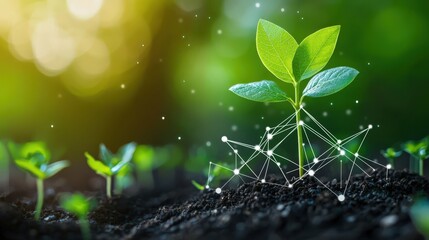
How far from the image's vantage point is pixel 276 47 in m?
1.05

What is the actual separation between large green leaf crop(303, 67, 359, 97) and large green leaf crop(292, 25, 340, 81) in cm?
3

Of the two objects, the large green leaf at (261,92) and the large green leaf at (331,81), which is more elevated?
the large green leaf at (261,92)

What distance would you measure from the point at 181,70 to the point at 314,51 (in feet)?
5.35

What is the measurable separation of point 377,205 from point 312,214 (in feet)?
0.54

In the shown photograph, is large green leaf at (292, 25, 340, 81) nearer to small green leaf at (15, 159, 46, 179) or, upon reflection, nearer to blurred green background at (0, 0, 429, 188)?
small green leaf at (15, 159, 46, 179)

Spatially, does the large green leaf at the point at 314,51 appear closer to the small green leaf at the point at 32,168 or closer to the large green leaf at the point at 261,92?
the large green leaf at the point at 261,92

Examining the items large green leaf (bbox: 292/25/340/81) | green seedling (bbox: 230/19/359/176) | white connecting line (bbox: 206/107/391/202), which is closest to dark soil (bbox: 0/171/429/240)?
white connecting line (bbox: 206/107/391/202)

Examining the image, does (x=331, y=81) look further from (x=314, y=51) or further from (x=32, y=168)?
(x=32, y=168)

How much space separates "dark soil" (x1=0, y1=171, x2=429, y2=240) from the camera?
72 cm

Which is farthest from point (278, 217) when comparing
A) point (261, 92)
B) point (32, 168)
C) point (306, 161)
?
point (306, 161)

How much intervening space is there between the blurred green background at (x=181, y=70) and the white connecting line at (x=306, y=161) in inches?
11.4

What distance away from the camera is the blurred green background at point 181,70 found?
7.73 ft

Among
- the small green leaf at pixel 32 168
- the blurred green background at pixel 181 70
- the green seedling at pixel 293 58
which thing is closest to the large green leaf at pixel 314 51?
the green seedling at pixel 293 58

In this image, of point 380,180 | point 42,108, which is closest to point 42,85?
point 42,108
